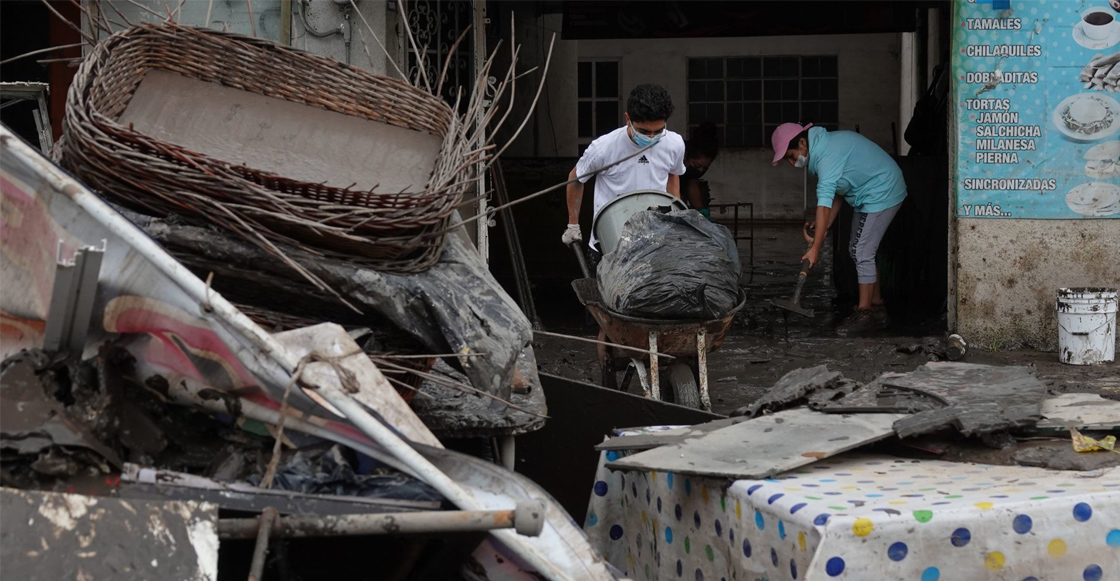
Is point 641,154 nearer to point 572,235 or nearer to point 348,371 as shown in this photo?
point 572,235

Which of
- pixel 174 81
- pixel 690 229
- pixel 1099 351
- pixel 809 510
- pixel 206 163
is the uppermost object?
pixel 174 81

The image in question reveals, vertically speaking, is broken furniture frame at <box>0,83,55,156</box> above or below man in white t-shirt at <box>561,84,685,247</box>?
above

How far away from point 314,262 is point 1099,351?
6.18 meters

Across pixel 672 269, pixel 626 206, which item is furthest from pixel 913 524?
pixel 626 206

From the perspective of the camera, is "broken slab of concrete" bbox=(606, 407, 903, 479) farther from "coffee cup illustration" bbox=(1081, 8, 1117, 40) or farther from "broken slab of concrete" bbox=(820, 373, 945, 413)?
"coffee cup illustration" bbox=(1081, 8, 1117, 40)

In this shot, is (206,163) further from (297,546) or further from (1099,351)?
(1099,351)

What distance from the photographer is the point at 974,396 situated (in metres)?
3.46

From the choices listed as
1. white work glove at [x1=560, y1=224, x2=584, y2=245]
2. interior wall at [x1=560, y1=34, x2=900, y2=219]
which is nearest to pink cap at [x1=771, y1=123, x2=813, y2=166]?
white work glove at [x1=560, y1=224, x2=584, y2=245]

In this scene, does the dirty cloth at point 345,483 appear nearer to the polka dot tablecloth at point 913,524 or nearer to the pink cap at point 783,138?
the polka dot tablecloth at point 913,524

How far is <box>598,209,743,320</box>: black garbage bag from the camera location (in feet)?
17.0

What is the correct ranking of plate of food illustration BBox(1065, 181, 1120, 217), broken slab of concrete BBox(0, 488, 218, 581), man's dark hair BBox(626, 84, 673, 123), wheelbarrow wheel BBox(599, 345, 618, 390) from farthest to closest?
plate of food illustration BBox(1065, 181, 1120, 217), man's dark hair BBox(626, 84, 673, 123), wheelbarrow wheel BBox(599, 345, 618, 390), broken slab of concrete BBox(0, 488, 218, 581)

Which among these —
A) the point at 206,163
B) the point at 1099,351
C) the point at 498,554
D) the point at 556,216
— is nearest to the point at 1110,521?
the point at 498,554

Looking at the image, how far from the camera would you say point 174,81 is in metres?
3.50

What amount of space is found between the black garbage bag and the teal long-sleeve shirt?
3.78m
